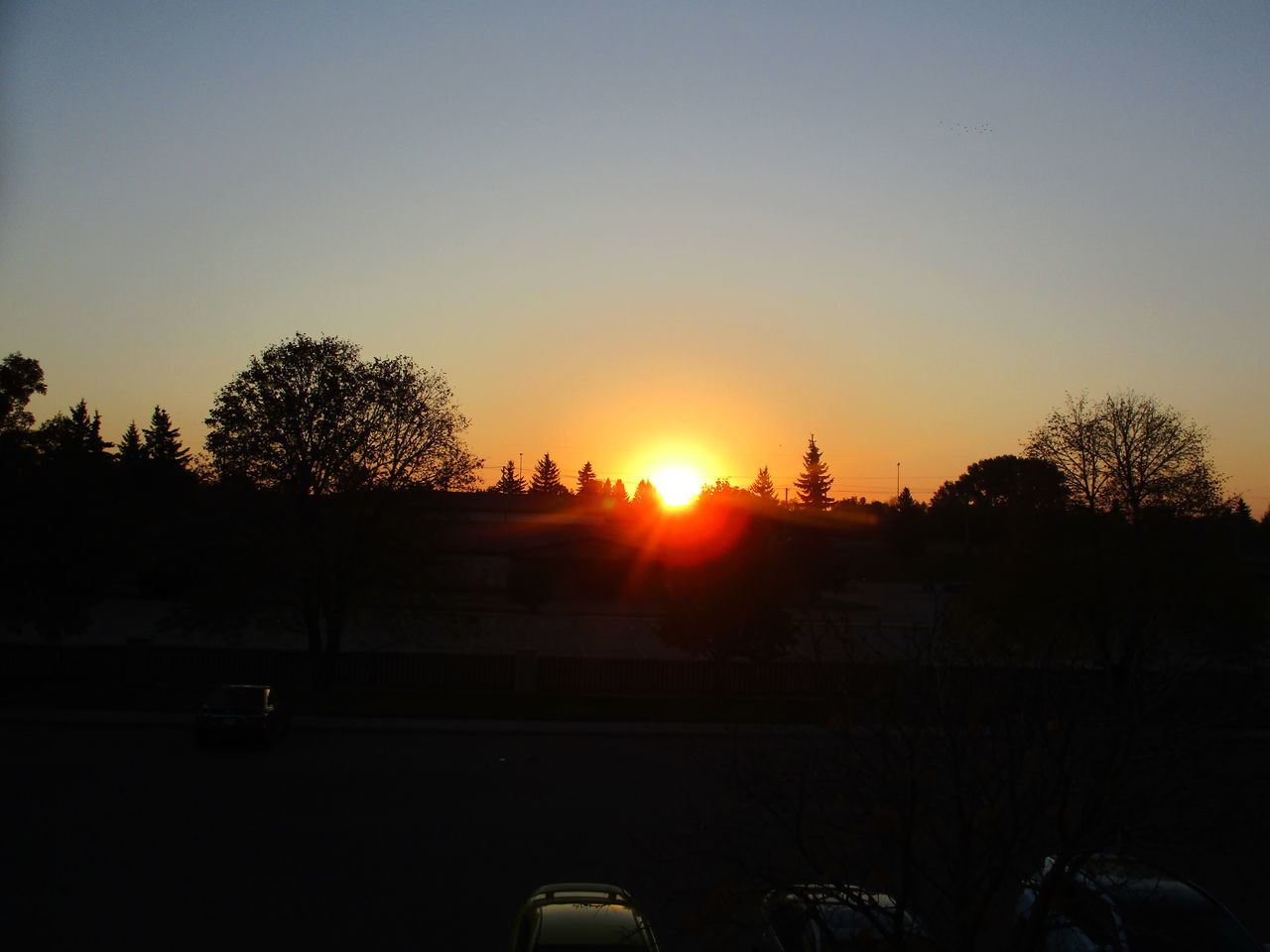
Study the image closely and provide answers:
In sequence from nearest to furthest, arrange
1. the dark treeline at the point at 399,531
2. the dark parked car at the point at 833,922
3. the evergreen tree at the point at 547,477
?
the dark parked car at the point at 833,922 < the dark treeline at the point at 399,531 < the evergreen tree at the point at 547,477

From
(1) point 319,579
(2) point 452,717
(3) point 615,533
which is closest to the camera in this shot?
(2) point 452,717

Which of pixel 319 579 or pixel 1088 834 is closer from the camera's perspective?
pixel 1088 834

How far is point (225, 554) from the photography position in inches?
1097

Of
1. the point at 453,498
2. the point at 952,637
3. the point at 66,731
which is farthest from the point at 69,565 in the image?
the point at 453,498

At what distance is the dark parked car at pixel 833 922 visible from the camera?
6199 mm

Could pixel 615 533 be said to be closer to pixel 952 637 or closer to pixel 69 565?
pixel 69 565

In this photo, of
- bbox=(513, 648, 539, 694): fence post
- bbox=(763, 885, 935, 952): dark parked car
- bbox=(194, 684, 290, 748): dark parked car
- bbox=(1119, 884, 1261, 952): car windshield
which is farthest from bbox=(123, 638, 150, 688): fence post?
bbox=(1119, 884, 1261, 952): car windshield

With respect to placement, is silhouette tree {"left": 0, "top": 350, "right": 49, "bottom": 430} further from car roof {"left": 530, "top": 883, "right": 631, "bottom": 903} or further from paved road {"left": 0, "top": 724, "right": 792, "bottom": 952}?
car roof {"left": 530, "top": 883, "right": 631, "bottom": 903}

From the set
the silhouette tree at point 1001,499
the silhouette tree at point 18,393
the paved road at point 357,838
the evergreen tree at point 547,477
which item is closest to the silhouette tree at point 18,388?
the silhouette tree at point 18,393

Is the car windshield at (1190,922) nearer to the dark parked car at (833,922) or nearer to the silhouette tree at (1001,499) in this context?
the dark parked car at (833,922)

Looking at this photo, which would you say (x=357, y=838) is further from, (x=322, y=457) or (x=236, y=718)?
(x=322, y=457)

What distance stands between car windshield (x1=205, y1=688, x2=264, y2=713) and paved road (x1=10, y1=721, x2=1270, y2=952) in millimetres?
926

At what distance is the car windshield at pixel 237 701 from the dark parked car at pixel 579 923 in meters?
14.2

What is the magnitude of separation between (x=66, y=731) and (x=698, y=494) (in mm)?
18285
